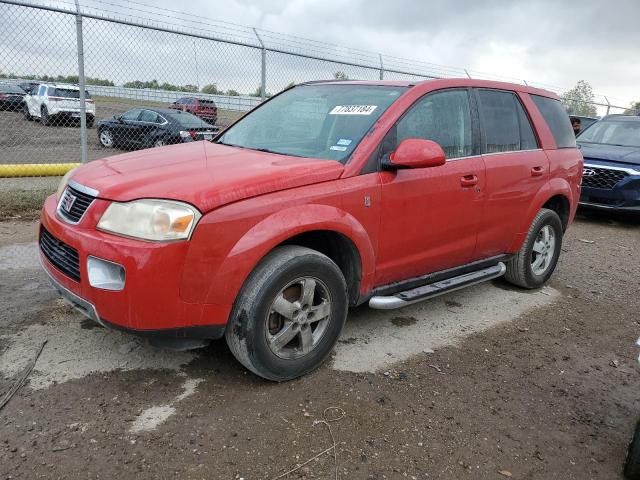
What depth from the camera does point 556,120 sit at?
5.04 metres

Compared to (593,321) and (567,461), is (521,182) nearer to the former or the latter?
(593,321)

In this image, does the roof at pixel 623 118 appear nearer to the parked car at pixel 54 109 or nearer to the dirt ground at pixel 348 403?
the dirt ground at pixel 348 403

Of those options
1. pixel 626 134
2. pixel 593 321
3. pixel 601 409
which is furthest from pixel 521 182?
pixel 626 134

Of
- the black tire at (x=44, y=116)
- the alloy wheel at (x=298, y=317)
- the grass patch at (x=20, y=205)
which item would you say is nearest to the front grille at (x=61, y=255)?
the alloy wheel at (x=298, y=317)

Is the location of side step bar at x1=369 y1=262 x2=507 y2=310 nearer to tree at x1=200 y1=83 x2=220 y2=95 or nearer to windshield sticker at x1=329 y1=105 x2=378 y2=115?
windshield sticker at x1=329 y1=105 x2=378 y2=115

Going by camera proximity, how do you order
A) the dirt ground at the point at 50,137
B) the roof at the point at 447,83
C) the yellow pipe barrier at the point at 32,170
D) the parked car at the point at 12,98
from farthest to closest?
the dirt ground at the point at 50,137 → the parked car at the point at 12,98 → the yellow pipe barrier at the point at 32,170 → the roof at the point at 447,83

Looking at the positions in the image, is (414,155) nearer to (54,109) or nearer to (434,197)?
(434,197)

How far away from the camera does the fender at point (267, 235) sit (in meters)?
2.72

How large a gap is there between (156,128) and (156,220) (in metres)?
10.7

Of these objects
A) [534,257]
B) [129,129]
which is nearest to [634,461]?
[534,257]

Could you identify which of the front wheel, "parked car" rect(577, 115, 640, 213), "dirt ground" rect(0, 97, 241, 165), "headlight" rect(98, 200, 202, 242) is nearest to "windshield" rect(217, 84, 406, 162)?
"headlight" rect(98, 200, 202, 242)

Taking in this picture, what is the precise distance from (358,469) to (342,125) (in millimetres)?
2108

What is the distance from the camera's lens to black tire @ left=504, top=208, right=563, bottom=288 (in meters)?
4.78

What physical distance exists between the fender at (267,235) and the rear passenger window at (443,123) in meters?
0.72
